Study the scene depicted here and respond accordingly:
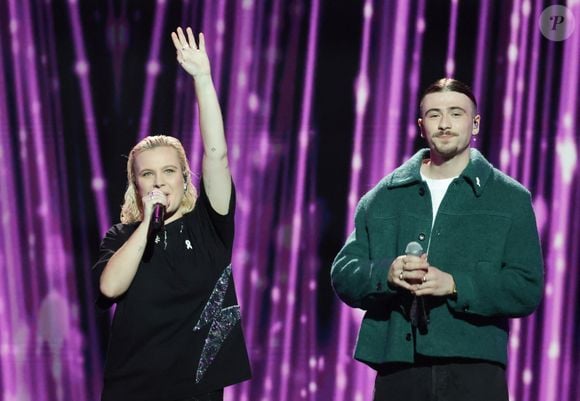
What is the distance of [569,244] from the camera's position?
3.31 meters

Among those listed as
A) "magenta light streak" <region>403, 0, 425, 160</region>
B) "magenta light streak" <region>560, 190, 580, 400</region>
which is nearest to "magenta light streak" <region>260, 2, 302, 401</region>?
"magenta light streak" <region>403, 0, 425, 160</region>

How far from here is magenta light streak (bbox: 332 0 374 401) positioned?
3.43 m

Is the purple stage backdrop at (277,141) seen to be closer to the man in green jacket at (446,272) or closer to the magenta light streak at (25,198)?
the magenta light streak at (25,198)

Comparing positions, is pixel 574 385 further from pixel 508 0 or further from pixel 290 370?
pixel 508 0

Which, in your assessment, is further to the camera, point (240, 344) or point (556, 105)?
point (556, 105)

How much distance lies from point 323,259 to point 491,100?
0.86m

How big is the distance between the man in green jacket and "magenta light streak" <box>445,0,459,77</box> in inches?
45.2

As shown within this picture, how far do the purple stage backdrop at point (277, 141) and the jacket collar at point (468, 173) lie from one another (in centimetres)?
107

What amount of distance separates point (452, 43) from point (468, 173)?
1.28 meters

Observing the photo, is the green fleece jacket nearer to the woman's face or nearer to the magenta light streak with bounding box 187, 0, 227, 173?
the woman's face

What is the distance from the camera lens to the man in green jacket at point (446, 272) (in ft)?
6.96

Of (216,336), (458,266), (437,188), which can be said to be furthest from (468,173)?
(216,336)

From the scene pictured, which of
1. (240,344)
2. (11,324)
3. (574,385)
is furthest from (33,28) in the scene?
(574,385)

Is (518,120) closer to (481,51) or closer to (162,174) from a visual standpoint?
(481,51)
